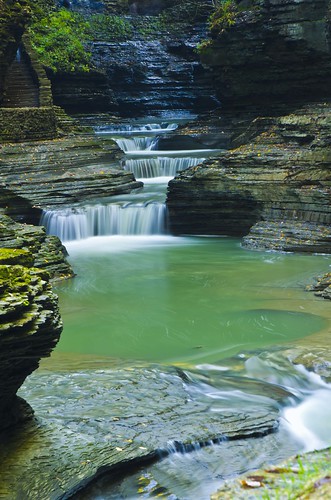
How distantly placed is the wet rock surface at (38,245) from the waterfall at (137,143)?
13.0 metres

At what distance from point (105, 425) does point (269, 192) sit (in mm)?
11192

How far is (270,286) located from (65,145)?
Answer: 1078cm

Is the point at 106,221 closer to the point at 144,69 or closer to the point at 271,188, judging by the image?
the point at 271,188

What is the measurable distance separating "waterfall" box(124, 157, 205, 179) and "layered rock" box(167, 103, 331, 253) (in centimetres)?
496

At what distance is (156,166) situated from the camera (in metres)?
23.0

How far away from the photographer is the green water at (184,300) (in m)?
8.97

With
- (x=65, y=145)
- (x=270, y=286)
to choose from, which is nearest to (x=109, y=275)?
(x=270, y=286)

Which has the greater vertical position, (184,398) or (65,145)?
(65,145)

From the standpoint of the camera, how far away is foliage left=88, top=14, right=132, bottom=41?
36.9m

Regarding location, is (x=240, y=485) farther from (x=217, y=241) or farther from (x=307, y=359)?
(x=217, y=241)

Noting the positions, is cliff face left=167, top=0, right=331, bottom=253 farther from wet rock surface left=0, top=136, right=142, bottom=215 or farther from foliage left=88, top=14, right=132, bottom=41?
foliage left=88, top=14, right=132, bottom=41

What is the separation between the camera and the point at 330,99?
2519cm

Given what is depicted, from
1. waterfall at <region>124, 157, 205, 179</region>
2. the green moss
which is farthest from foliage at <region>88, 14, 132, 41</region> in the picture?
the green moss

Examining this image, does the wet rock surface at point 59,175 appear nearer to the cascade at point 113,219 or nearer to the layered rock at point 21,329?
the cascade at point 113,219
